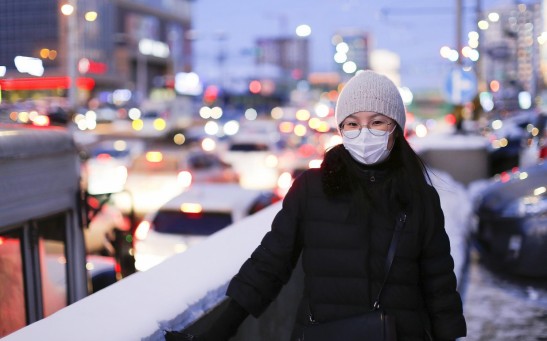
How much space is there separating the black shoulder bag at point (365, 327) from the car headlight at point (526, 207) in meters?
5.22

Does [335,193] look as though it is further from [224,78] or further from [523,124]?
[224,78]

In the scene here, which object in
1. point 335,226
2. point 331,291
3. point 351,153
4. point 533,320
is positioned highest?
point 351,153

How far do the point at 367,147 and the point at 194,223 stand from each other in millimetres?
6434

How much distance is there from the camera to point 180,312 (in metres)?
2.80

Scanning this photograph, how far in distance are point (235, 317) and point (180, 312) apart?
262 mm

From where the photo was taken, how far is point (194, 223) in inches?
353

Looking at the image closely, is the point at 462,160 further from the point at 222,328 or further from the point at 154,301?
the point at 222,328

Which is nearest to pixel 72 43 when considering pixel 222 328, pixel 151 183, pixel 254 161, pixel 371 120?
pixel 254 161

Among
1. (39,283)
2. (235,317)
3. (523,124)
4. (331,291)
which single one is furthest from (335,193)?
(523,124)

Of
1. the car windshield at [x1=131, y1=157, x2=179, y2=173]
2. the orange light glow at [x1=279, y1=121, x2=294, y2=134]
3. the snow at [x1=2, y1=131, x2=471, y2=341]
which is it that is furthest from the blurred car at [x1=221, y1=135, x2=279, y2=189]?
the orange light glow at [x1=279, y1=121, x2=294, y2=134]

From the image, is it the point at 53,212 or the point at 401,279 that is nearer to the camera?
the point at 401,279

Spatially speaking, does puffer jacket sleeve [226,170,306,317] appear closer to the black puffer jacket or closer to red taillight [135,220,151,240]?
the black puffer jacket

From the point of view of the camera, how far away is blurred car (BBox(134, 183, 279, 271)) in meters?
8.81

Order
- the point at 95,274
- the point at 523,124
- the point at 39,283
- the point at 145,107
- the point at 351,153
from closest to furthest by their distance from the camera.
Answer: the point at 351,153, the point at 39,283, the point at 95,274, the point at 523,124, the point at 145,107
